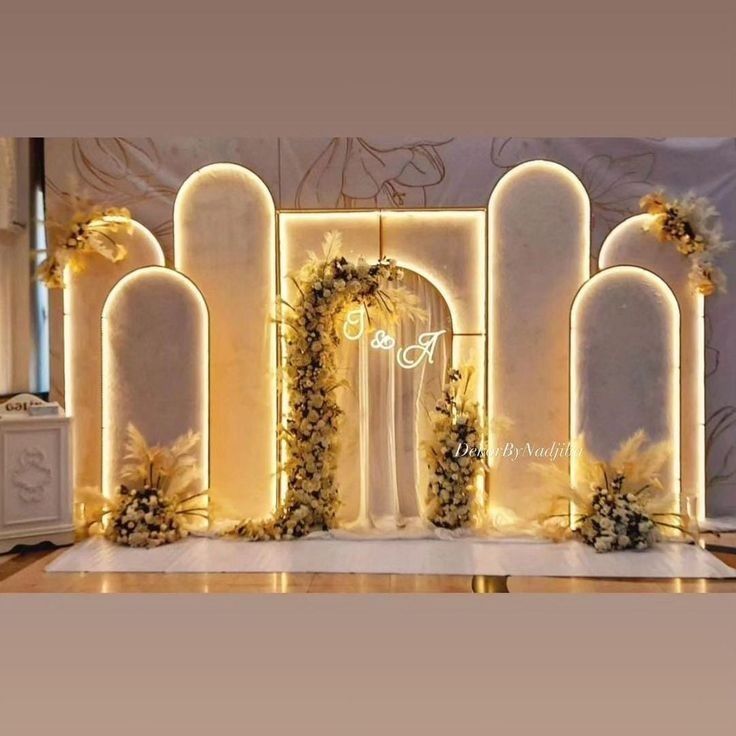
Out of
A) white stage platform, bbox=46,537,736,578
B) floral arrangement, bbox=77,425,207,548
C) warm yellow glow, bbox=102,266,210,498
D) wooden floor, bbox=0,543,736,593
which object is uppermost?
warm yellow glow, bbox=102,266,210,498

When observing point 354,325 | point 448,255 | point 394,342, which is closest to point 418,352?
point 394,342

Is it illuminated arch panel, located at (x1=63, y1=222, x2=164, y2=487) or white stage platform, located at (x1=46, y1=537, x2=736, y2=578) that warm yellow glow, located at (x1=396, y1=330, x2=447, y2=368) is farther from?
illuminated arch panel, located at (x1=63, y1=222, x2=164, y2=487)

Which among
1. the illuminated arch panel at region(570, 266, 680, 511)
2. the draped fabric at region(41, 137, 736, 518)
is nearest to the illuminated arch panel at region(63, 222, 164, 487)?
the draped fabric at region(41, 137, 736, 518)

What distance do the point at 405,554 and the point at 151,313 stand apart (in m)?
2.15

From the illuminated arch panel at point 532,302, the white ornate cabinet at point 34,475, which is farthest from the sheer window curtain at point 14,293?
the illuminated arch panel at point 532,302

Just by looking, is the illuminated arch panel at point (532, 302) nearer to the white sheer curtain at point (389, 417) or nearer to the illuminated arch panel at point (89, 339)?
the white sheer curtain at point (389, 417)

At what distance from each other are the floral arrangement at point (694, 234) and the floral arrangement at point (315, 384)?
167 centimetres

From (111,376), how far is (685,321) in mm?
3662

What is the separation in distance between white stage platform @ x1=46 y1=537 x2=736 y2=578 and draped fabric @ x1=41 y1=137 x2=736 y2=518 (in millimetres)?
630

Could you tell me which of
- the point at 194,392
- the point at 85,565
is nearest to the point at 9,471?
the point at 85,565

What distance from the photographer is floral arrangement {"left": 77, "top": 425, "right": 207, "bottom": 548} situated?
477 centimetres

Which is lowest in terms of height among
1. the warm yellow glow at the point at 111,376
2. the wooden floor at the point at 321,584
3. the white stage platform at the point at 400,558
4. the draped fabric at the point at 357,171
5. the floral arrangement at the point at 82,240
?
the wooden floor at the point at 321,584

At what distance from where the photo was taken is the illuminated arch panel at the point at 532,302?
16.9ft

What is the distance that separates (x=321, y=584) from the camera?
13.1ft
